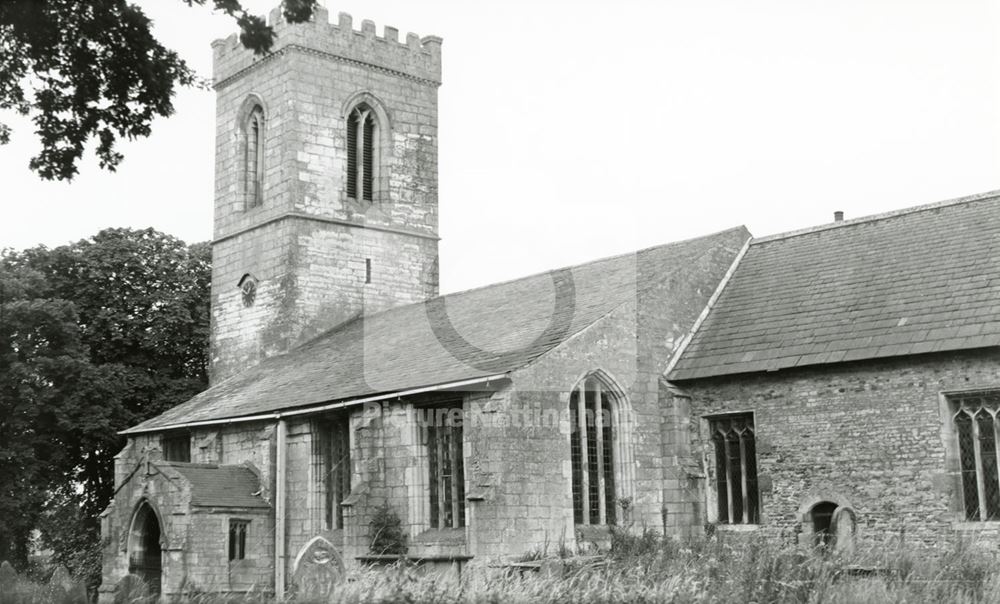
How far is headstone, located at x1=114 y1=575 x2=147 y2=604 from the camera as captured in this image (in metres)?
16.2

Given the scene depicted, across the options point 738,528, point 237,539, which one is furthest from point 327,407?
point 738,528

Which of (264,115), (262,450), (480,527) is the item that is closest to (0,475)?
(262,450)

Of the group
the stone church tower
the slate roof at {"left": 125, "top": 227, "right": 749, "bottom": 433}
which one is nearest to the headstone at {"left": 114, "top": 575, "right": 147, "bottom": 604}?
the slate roof at {"left": 125, "top": 227, "right": 749, "bottom": 433}

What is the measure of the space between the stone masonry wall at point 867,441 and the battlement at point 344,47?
16.9 metres

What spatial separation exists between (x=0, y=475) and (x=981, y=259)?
25519mm

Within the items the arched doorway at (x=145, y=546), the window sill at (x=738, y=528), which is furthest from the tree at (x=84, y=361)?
the window sill at (x=738, y=528)

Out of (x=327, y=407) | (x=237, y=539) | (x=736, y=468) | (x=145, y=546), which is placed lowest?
(x=145, y=546)

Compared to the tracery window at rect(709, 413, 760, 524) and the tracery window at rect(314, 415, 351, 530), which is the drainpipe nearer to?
the tracery window at rect(314, 415, 351, 530)

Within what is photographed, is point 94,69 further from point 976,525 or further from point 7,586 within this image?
point 976,525

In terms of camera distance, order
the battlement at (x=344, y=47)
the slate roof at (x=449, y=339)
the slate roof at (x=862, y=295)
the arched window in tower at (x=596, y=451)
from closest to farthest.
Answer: the slate roof at (x=862, y=295) < the arched window in tower at (x=596, y=451) < the slate roof at (x=449, y=339) < the battlement at (x=344, y=47)

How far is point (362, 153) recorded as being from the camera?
3441 cm

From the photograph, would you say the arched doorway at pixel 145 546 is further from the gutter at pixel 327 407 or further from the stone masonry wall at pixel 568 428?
the stone masonry wall at pixel 568 428

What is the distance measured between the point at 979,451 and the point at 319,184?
1962cm

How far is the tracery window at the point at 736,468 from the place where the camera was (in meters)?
22.6
